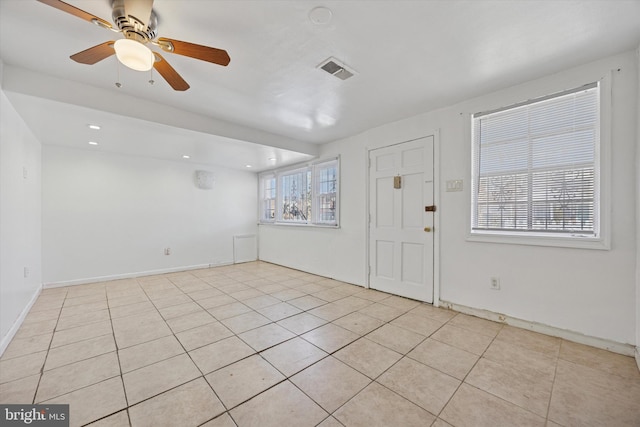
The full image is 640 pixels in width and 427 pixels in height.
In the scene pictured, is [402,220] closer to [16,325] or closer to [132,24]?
[132,24]

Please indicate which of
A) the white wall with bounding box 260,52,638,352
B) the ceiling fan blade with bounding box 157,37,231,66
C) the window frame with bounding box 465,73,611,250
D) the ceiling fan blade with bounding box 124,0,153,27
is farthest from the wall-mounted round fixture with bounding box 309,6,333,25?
the window frame with bounding box 465,73,611,250

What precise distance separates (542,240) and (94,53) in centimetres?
392

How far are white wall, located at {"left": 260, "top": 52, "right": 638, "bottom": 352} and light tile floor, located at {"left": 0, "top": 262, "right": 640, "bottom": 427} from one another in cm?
26

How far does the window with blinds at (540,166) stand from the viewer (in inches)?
88.8

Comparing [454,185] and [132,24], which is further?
[454,185]

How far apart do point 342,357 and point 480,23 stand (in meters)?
2.66

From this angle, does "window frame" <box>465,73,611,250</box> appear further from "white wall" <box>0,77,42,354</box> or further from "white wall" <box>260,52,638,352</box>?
"white wall" <box>0,77,42,354</box>

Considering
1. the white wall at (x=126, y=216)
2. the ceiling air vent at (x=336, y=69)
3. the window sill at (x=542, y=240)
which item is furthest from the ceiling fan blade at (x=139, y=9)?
the white wall at (x=126, y=216)

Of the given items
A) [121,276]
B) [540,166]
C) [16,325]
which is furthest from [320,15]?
[121,276]

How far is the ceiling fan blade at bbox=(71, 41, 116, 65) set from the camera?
5.19 ft

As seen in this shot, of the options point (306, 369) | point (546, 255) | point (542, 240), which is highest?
point (542, 240)

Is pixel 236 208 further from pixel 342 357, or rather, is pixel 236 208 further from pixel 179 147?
pixel 342 357

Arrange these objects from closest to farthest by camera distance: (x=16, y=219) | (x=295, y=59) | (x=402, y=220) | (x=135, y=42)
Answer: (x=135, y=42) → (x=295, y=59) → (x=16, y=219) → (x=402, y=220)

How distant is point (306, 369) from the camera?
6.24 ft
